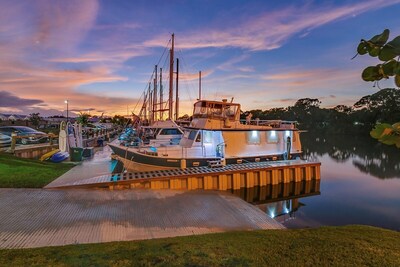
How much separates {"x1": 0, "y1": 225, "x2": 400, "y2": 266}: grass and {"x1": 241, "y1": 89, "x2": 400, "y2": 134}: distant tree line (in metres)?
64.7

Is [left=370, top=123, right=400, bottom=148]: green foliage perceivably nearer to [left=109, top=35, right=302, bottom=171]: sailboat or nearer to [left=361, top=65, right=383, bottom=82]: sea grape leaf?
[left=361, top=65, right=383, bottom=82]: sea grape leaf

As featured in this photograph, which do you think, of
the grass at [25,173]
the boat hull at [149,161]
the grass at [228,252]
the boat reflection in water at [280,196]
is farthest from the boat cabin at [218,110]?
the grass at [228,252]

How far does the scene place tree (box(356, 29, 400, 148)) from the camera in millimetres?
1330

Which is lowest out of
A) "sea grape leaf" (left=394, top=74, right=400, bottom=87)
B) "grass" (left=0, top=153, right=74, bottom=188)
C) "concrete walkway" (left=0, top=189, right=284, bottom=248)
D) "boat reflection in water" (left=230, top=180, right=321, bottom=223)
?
"boat reflection in water" (left=230, top=180, right=321, bottom=223)

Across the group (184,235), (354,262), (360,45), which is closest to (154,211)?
(184,235)

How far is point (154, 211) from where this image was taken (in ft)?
28.2

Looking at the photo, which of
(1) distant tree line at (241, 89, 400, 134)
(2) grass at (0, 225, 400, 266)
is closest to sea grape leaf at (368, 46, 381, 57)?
(2) grass at (0, 225, 400, 266)

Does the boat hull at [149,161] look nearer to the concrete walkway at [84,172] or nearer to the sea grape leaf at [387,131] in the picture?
the concrete walkway at [84,172]

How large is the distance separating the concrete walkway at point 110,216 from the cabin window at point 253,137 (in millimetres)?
6613

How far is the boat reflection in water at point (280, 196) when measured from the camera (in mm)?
12966

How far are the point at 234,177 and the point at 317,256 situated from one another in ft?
29.7

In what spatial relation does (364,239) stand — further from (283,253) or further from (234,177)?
(234,177)

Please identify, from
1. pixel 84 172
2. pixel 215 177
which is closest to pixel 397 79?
pixel 215 177

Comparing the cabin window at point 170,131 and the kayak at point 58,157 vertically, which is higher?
the cabin window at point 170,131
